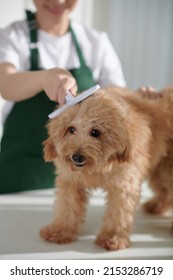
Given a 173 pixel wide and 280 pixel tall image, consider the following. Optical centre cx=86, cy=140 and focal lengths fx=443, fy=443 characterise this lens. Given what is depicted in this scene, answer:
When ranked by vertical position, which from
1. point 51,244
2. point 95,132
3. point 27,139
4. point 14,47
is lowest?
point 51,244

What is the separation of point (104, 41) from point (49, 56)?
19cm

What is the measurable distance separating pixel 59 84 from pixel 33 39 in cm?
36

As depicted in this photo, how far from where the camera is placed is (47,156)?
2.89ft

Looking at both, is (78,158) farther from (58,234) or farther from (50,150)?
(58,234)

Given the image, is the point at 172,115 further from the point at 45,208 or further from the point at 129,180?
the point at 45,208

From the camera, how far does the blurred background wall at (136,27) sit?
3.85ft

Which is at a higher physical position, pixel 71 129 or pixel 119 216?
pixel 71 129

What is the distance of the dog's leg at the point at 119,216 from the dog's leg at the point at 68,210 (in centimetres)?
7

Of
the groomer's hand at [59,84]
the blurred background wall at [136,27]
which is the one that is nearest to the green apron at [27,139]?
the blurred background wall at [136,27]

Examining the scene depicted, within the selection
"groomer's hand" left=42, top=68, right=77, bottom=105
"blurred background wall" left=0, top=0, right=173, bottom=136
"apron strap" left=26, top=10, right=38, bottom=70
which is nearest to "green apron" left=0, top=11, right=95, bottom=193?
"apron strap" left=26, top=10, right=38, bottom=70

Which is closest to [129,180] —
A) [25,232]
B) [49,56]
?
[25,232]

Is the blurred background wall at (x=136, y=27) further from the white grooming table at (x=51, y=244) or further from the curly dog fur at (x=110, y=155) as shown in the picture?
the white grooming table at (x=51, y=244)

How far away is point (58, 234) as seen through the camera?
938mm

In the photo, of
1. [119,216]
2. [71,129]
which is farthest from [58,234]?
[71,129]
